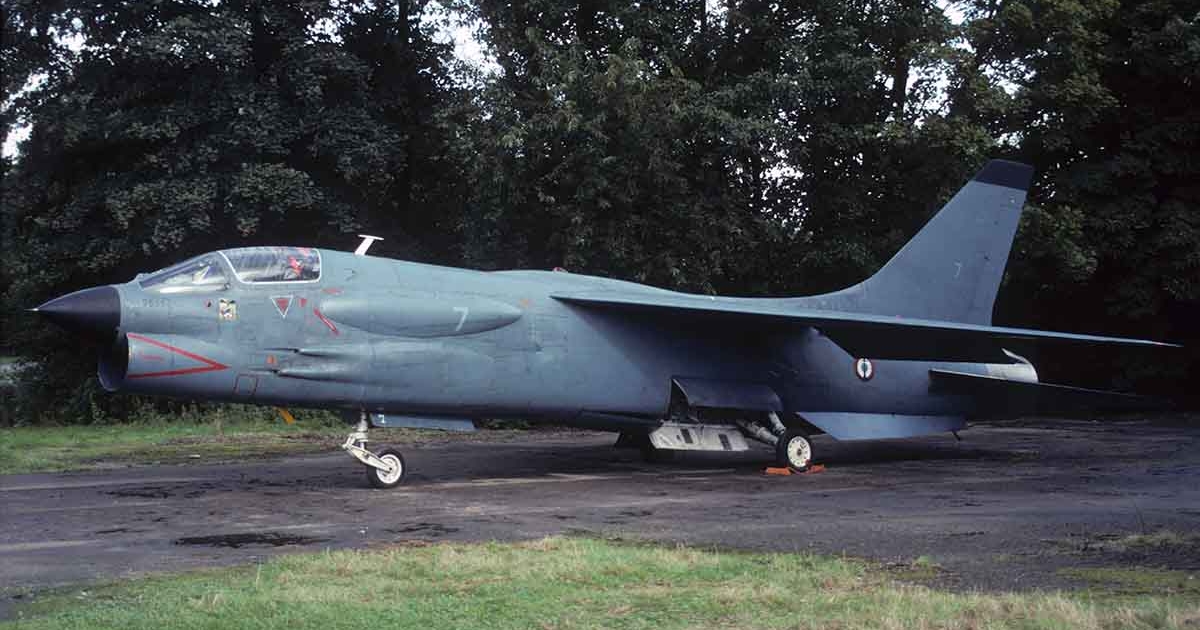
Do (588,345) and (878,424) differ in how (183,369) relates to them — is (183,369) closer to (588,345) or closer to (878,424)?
(588,345)

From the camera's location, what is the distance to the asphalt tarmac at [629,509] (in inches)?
319

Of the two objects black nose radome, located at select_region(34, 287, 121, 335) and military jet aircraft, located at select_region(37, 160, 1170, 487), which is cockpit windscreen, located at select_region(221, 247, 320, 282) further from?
black nose radome, located at select_region(34, 287, 121, 335)

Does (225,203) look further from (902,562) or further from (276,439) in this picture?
(902,562)

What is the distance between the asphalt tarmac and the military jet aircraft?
2.68 ft

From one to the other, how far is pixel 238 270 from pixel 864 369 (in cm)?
920

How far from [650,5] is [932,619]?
2281 centimetres

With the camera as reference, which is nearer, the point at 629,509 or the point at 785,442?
the point at 629,509

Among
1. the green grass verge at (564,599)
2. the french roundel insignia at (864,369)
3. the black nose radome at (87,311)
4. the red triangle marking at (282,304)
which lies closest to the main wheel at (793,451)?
the french roundel insignia at (864,369)

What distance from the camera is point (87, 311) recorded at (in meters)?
11.0

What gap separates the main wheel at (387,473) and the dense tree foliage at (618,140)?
37.3 ft

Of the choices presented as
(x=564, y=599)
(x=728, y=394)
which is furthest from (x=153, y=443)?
(x=564, y=599)

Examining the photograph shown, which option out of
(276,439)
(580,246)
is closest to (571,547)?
(276,439)

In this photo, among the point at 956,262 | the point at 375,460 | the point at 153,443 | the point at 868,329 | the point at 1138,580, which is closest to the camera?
the point at 1138,580

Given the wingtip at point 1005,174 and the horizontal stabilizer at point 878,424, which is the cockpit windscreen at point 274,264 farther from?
the wingtip at point 1005,174
